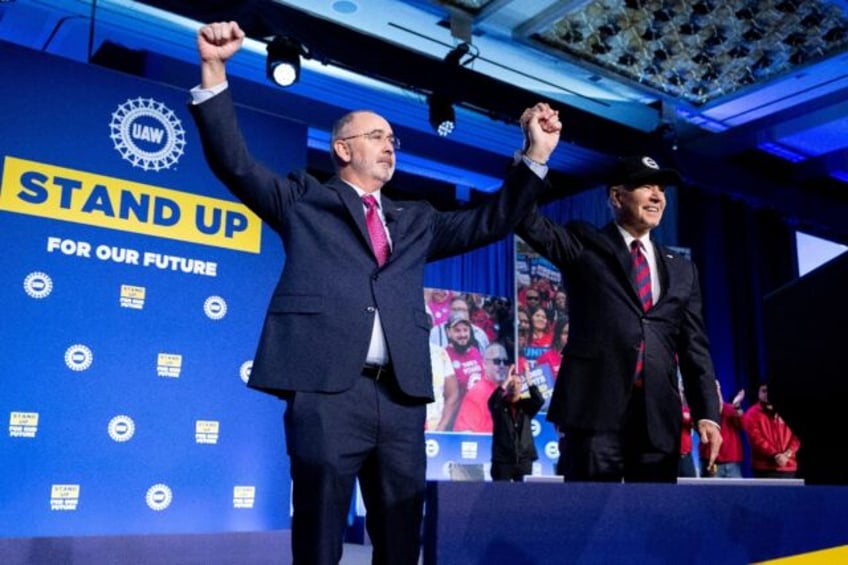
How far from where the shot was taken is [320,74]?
303 inches

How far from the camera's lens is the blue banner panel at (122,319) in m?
4.47

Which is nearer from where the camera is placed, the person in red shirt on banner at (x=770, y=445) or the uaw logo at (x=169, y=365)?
the uaw logo at (x=169, y=365)

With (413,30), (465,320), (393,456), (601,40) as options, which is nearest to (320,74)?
(413,30)

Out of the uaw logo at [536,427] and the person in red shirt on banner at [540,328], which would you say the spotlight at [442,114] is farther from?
the uaw logo at [536,427]

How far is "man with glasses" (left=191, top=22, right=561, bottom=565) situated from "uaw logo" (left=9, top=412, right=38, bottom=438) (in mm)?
3026

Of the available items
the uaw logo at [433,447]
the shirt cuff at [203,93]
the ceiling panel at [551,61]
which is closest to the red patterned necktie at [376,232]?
the shirt cuff at [203,93]

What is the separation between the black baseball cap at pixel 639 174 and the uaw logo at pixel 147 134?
326 cm

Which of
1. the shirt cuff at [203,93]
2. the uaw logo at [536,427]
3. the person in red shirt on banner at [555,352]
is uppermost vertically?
the person in red shirt on banner at [555,352]

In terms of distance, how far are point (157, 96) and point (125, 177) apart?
0.56m

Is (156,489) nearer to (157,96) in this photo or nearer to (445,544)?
(157,96)

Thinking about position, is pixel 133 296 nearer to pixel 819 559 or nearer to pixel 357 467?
pixel 357 467

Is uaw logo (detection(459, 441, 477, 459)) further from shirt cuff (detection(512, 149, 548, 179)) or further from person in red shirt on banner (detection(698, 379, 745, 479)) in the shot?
shirt cuff (detection(512, 149, 548, 179))

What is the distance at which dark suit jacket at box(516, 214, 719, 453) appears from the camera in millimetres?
2355

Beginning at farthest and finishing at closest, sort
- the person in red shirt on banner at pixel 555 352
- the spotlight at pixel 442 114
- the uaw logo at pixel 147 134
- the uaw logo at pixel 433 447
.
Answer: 1. the person in red shirt on banner at pixel 555 352
2. the uaw logo at pixel 433 447
3. the spotlight at pixel 442 114
4. the uaw logo at pixel 147 134
